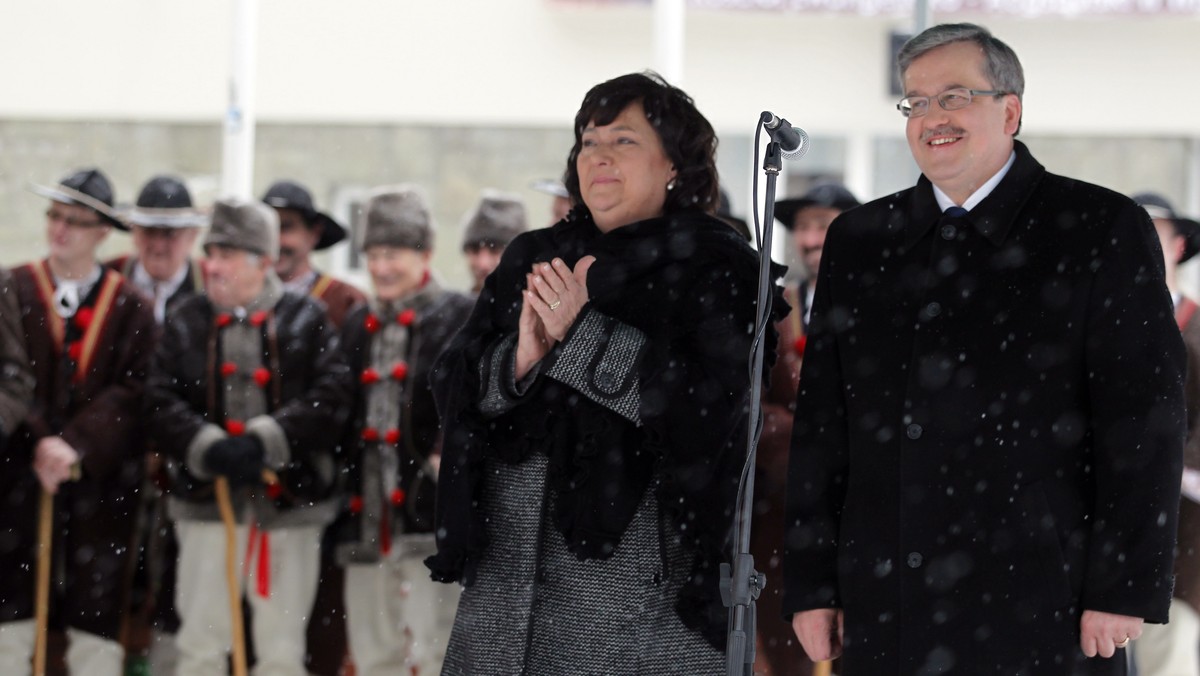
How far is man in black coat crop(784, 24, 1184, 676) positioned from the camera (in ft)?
9.34

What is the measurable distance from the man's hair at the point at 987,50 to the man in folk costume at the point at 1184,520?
2623mm

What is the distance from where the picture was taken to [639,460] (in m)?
3.23

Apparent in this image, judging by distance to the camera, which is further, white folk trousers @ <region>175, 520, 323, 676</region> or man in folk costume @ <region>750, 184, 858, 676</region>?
white folk trousers @ <region>175, 520, 323, 676</region>

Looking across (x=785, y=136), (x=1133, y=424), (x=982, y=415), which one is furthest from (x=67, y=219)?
(x=1133, y=424)

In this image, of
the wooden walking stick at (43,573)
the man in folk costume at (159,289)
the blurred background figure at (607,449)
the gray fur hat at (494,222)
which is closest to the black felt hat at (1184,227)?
the gray fur hat at (494,222)

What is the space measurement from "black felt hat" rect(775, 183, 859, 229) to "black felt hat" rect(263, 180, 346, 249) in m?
2.28

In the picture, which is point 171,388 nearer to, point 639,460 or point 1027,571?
point 639,460

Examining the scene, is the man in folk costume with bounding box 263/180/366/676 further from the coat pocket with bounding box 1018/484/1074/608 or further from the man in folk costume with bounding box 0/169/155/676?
the coat pocket with bounding box 1018/484/1074/608

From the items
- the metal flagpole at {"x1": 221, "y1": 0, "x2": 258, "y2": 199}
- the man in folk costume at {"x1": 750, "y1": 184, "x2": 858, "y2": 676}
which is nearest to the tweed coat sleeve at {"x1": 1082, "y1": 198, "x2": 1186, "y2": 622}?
the man in folk costume at {"x1": 750, "y1": 184, "x2": 858, "y2": 676}

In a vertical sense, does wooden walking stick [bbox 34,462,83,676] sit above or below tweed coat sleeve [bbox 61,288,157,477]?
below

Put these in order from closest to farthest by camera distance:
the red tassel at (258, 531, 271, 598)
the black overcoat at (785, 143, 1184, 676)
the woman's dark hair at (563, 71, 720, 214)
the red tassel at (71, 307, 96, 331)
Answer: the black overcoat at (785, 143, 1184, 676) < the woman's dark hair at (563, 71, 720, 214) < the red tassel at (71, 307, 96, 331) < the red tassel at (258, 531, 271, 598)

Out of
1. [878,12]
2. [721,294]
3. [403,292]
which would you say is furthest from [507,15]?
[721,294]

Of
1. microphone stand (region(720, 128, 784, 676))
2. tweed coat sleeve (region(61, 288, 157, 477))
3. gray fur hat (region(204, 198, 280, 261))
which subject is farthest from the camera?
gray fur hat (region(204, 198, 280, 261))

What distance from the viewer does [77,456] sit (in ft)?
18.4
